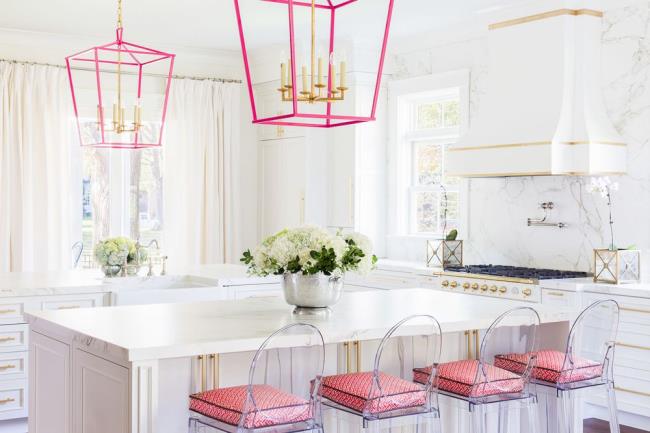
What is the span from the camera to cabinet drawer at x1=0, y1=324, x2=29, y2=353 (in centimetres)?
505

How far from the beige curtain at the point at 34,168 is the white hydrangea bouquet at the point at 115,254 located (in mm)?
2282

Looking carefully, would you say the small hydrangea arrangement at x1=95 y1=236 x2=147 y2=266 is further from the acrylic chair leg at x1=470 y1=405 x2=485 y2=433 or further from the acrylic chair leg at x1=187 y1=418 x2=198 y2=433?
the acrylic chair leg at x1=470 y1=405 x2=485 y2=433

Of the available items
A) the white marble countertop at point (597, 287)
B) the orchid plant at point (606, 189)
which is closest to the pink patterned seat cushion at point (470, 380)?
the white marble countertop at point (597, 287)

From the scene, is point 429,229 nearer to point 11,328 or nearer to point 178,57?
point 178,57

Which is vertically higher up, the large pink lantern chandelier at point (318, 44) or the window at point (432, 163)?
the large pink lantern chandelier at point (318, 44)

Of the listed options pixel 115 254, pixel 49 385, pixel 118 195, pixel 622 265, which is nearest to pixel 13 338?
pixel 115 254

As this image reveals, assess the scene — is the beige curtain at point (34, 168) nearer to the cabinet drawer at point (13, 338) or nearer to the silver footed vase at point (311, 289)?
the cabinet drawer at point (13, 338)

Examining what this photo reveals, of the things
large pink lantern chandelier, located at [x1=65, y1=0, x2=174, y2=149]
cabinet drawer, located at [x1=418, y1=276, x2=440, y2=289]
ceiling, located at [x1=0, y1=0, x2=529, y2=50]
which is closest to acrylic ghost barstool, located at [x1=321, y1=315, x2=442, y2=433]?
cabinet drawer, located at [x1=418, y1=276, x2=440, y2=289]

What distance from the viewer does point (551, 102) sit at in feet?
19.7

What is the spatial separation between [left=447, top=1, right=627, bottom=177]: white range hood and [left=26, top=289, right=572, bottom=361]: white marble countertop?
186 centimetres

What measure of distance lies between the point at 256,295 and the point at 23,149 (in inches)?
125

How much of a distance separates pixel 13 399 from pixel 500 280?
326 cm

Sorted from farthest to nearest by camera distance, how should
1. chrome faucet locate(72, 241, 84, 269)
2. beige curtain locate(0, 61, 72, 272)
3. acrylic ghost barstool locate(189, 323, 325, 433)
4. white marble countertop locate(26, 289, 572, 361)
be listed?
beige curtain locate(0, 61, 72, 272)
chrome faucet locate(72, 241, 84, 269)
white marble countertop locate(26, 289, 572, 361)
acrylic ghost barstool locate(189, 323, 325, 433)

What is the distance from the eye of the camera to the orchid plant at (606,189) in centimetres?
580
